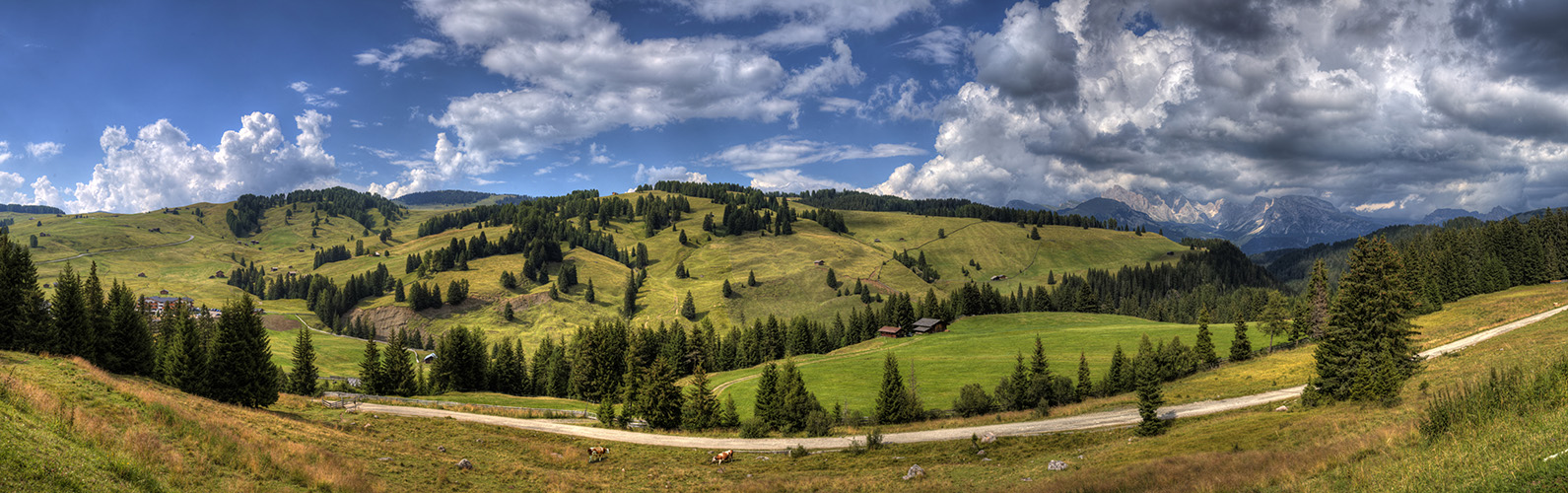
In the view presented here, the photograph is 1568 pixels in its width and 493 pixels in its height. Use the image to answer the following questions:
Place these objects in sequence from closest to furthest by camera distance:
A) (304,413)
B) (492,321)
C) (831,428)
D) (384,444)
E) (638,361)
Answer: (384,444)
(304,413)
(831,428)
(638,361)
(492,321)

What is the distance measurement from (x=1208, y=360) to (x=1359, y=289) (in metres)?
49.4

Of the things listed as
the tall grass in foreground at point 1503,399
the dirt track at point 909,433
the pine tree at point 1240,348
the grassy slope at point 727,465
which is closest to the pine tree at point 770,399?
the dirt track at point 909,433

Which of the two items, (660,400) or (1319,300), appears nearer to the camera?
(660,400)

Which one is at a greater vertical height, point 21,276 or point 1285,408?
point 21,276

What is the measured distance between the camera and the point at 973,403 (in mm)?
68375

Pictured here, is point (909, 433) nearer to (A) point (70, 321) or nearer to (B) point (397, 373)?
(B) point (397, 373)

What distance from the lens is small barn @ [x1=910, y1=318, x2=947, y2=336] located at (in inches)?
5650

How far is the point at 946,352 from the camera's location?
113m

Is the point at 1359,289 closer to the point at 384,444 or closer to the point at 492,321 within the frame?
the point at 384,444

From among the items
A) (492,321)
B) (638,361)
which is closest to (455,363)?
(638,361)

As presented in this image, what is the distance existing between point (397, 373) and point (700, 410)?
4985 cm

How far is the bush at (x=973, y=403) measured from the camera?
6825 centimetres

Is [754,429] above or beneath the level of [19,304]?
beneath

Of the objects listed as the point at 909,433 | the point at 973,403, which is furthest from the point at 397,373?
the point at 973,403
